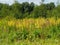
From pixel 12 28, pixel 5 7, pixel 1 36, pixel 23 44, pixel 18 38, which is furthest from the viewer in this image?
pixel 5 7

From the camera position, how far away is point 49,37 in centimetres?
645

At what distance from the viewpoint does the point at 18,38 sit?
6.25 m

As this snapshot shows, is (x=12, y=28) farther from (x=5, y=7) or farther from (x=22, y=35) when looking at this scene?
(x=5, y=7)

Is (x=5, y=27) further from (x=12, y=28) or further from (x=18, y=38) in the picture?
(x=18, y=38)

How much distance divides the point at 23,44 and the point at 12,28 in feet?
9.80

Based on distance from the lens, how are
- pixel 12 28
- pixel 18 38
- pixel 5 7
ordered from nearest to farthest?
pixel 18 38
pixel 12 28
pixel 5 7

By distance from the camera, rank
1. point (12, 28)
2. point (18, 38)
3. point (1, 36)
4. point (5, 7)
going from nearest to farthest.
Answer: point (18, 38) → point (1, 36) → point (12, 28) → point (5, 7)

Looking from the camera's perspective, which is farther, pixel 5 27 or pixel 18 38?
pixel 5 27

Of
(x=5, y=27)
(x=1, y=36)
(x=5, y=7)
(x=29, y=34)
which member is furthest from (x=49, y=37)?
(x=5, y=7)

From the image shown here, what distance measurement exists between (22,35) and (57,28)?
4.29 ft

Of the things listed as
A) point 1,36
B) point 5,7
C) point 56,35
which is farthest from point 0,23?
point 5,7

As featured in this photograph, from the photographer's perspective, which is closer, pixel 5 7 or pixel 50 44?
pixel 50 44

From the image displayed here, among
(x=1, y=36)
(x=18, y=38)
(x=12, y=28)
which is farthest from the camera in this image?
(x=12, y=28)

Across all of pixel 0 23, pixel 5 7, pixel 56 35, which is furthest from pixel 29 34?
pixel 5 7
